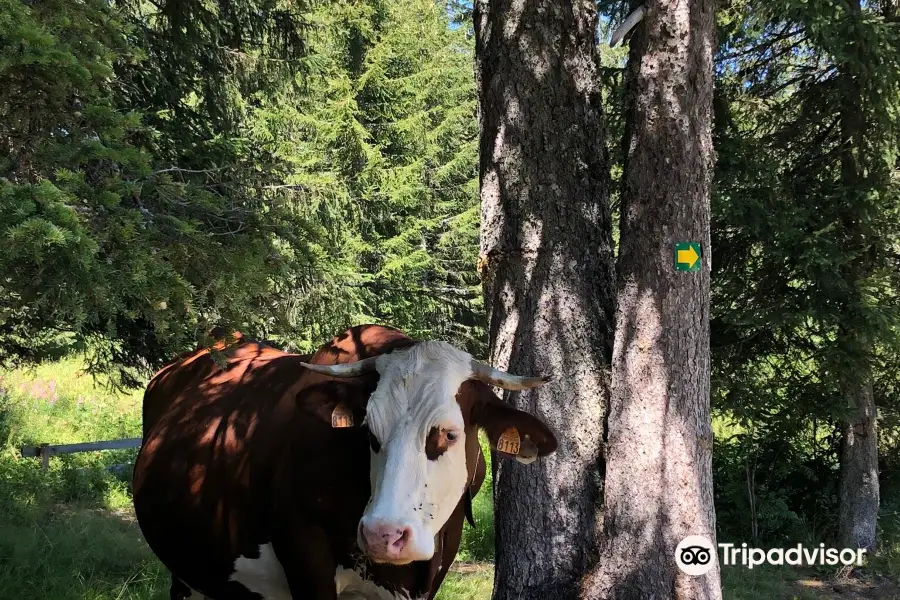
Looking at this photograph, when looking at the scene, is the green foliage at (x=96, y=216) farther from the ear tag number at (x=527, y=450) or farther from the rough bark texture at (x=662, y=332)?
the rough bark texture at (x=662, y=332)

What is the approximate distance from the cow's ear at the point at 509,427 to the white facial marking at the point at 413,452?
0.54 ft

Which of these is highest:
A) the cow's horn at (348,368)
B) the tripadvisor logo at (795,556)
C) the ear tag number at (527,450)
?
the cow's horn at (348,368)

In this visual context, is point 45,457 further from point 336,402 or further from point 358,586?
point 336,402

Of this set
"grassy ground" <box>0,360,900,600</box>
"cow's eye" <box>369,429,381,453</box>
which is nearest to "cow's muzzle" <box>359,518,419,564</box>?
"cow's eye" <box>369,429,381,453</box>

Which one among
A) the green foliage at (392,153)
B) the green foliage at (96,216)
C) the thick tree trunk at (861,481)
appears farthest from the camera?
the green foliage at (392,153)

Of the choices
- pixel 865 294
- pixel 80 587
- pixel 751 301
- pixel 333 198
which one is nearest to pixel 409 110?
pixel 333 198

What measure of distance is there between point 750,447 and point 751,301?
2.12 meters

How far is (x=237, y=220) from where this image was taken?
11.0 ft

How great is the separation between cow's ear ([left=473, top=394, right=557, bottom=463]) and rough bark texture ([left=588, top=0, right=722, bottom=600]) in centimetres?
79

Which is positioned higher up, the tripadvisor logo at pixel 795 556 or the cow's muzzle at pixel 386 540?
the cow's muzzle at pixel 386 540

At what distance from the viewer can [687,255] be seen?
3922 millimetres

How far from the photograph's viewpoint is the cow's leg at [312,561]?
3.28 m

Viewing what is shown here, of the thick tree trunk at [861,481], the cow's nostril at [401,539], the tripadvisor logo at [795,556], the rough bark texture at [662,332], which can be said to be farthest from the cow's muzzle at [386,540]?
the thick tree trunk at [861,481]

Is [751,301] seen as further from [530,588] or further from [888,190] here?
[530,588]
